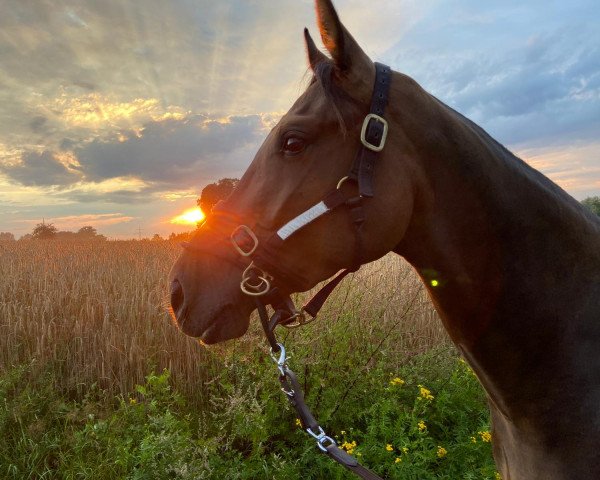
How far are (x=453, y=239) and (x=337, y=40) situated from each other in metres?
0.91

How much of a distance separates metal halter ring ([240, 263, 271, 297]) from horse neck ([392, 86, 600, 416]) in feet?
2.12

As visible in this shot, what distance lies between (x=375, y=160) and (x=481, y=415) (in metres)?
3.54

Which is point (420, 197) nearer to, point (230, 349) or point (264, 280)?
point (264, 280)

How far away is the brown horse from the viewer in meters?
1.76

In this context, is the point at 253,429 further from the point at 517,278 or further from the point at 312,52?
the point at 312,52

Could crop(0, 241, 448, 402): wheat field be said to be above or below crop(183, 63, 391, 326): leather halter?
below

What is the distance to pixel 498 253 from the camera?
178cm

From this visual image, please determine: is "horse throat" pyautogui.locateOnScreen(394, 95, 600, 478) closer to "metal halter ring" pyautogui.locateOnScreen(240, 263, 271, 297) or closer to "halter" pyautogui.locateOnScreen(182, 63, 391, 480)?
"halter" pyautogui.locateOnScreen(182, 63, 391, 480)

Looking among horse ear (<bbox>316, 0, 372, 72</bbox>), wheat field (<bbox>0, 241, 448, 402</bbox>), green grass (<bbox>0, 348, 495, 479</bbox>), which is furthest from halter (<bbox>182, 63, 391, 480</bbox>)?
wheat field (<bbox>0, 241, 448, 402</bbox>)

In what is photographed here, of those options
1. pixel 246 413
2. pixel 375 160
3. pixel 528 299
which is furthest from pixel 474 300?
pixel 246 413

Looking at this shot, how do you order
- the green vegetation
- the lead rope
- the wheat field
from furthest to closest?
the wheat field
the green vegetation
the lead rope

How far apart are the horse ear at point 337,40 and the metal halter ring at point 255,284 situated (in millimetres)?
902

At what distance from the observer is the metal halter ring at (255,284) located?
1.87 m

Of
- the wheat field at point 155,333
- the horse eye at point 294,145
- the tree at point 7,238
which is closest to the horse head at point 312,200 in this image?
the horse eye at point 294,145
